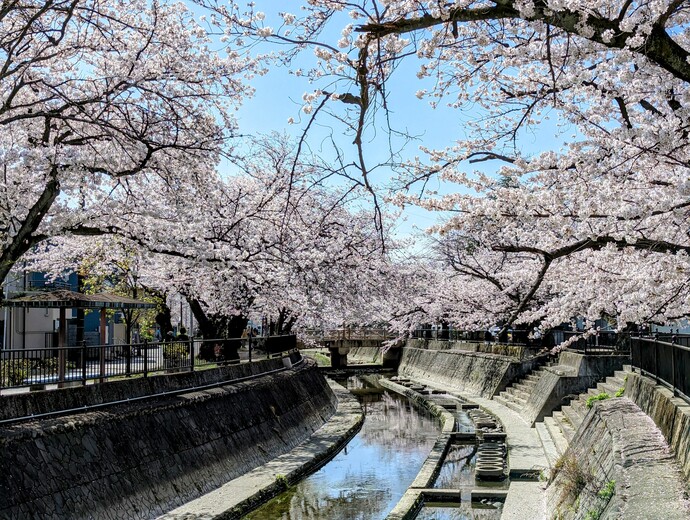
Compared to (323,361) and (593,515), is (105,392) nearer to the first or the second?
(593,515)

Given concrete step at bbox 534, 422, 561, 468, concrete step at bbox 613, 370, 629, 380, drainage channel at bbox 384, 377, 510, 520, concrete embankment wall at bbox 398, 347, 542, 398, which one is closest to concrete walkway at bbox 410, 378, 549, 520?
concrete step at bbox 534, 422, 561, 468

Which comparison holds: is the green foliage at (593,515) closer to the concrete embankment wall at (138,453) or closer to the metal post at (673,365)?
the metal post at (673,365)

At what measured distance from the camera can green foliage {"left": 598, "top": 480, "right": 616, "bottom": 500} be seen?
891 cm

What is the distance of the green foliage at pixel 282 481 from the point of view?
15977 mm

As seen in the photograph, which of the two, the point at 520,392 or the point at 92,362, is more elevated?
the point at 92,362

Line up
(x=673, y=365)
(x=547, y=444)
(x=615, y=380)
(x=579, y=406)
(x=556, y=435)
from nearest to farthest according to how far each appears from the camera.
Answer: (x=673, y=365), (x=547, y=444), (x=556, y=435), (x=615, y=380), (x=579, y=406)

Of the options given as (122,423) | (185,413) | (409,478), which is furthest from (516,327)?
(122,423)

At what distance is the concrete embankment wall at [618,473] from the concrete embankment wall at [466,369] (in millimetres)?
15103

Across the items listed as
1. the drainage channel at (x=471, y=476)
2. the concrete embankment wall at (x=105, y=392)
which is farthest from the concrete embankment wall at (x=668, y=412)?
the concrete embankment wall at (x=105, y=392)

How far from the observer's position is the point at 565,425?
19.5m

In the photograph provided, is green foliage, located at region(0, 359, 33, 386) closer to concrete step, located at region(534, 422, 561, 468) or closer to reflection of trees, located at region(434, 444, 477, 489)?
reflection of trees, located at region(434, 444, 477, 489)

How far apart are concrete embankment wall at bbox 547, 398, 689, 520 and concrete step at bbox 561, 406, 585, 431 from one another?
11.2 feet

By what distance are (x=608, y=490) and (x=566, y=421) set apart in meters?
11.3

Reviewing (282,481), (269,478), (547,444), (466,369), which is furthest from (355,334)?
(269,478)
